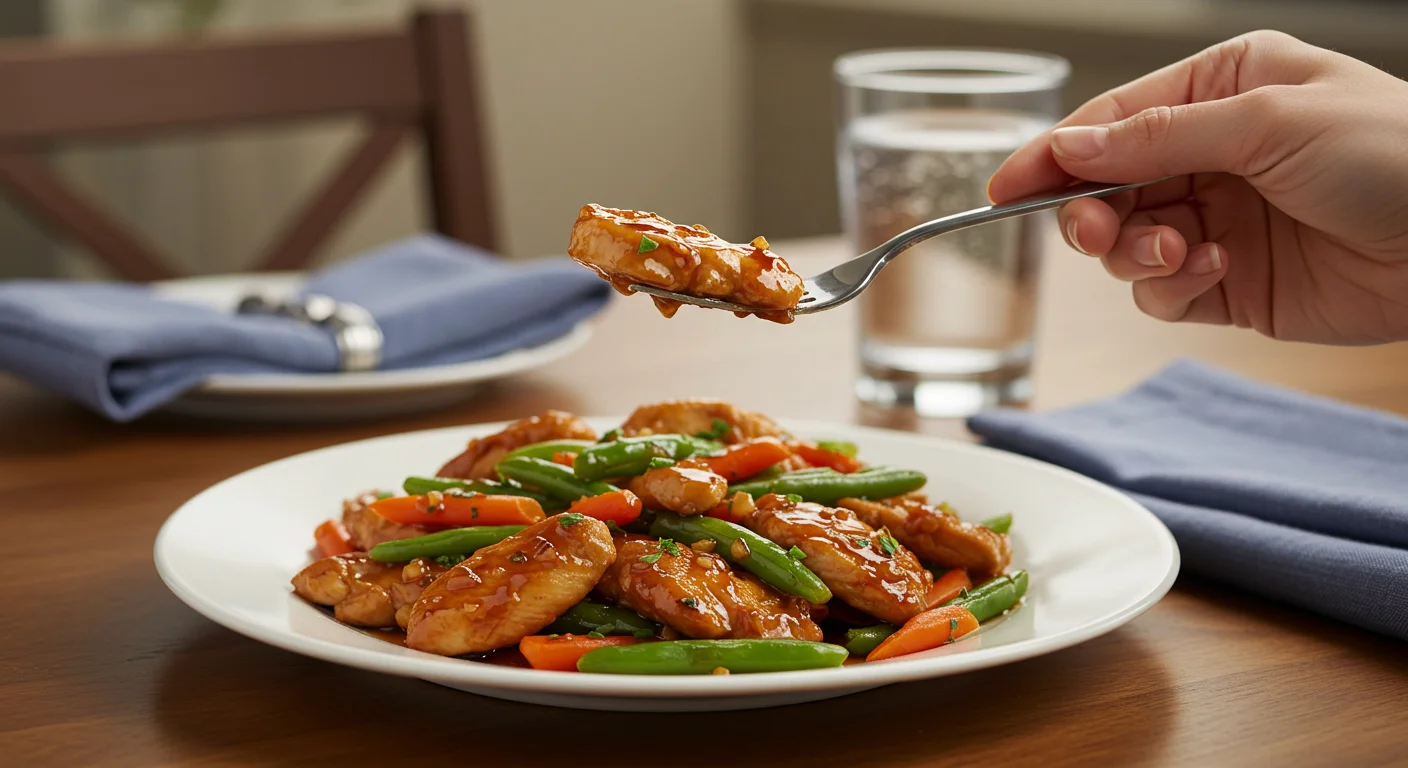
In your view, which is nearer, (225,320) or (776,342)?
(225,320)

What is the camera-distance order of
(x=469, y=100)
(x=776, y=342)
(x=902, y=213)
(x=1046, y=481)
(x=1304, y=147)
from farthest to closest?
(x=469, y=100)
(x=776, y=342)
(x=902, y=213)
(x=1046, y=481)
(x=1304, y=147)

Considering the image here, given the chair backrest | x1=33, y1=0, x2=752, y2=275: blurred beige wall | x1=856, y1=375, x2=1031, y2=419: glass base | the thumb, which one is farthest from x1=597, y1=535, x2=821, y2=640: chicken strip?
x1=33, y1=0, x2=752, y2=275: blurred beige wall

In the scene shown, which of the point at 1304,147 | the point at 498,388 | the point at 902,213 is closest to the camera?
the point at 1304,147

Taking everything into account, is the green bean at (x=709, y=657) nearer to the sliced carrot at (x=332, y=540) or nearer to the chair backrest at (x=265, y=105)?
the sliced carrot at (x=332, y=540)

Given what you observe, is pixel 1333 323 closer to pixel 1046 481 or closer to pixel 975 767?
pixel 1046 481

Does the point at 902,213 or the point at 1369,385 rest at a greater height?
the point at 902,213

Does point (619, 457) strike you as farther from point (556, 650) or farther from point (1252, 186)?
point (1252, 186)

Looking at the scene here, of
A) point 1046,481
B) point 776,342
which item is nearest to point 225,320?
point 776,342
